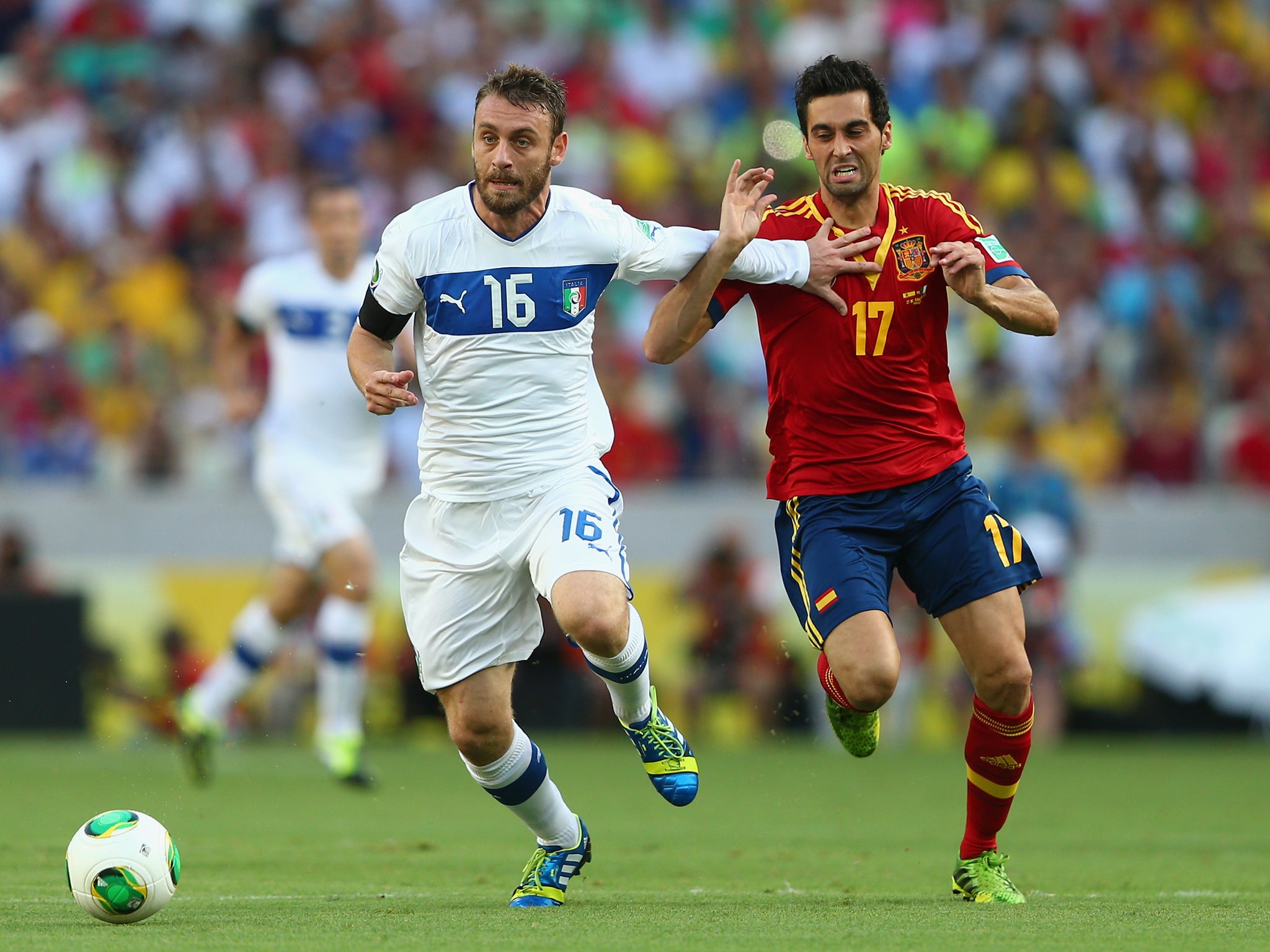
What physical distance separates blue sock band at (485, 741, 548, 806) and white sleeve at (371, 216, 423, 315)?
1577mm

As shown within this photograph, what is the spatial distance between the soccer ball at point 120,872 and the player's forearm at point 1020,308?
3223 millimetres

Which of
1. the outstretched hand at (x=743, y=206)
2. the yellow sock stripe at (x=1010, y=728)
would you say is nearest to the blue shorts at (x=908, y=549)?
the yellow sock stripe at (x=1010, y=728)

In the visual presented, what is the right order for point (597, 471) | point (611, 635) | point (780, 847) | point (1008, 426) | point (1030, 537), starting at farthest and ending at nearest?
1. point (1008, 426)
2. point (1030, 537)
3. point (780, 847)
4. point (597, 471)
5. point (611, 635)

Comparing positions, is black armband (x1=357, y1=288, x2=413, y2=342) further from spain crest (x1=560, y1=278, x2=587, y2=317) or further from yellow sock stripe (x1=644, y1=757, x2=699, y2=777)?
yellow sock stripe (x1=644, y1=757, x2=699, y2=777)

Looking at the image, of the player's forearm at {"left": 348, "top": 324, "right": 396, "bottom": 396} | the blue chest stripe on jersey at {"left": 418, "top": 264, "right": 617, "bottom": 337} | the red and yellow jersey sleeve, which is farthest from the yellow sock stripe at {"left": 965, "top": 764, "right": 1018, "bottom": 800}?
the player's forearm at {"left": 348, "top": 324, "right": 396, "bottom": 396}

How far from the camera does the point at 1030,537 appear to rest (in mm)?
14203

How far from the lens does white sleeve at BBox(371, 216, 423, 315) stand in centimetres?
648

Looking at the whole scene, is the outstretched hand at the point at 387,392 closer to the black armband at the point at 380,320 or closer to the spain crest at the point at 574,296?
the black armband at the point at 380,320

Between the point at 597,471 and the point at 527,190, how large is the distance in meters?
1.01

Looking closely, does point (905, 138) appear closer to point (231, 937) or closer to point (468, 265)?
point (468, 265)

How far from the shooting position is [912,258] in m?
6.82

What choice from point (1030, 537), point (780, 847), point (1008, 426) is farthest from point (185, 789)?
point (1008, 426)

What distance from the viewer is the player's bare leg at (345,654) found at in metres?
10.5

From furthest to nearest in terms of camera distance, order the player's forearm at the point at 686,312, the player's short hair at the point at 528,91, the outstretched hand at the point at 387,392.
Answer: the player's forearm at the point at 686,312
the player's short hair at the point at 528,91
the outstretched hand at the point at 387,392
